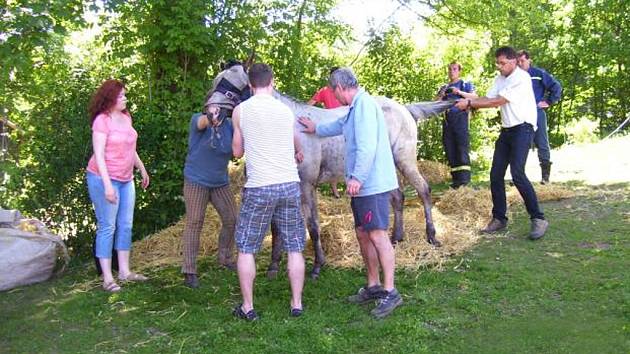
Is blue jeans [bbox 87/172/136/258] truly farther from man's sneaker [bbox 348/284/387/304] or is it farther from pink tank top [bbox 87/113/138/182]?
man's sneaker [bbox 348/284/387/304]

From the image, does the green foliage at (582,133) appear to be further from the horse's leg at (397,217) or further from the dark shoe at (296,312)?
the dark shoe at (296,312)

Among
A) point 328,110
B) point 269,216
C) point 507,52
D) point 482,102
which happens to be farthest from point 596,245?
point 269,216

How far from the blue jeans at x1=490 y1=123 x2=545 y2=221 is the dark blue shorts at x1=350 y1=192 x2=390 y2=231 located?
2.26m

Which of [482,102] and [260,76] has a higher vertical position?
[260,76]

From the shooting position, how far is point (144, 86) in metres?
7.59

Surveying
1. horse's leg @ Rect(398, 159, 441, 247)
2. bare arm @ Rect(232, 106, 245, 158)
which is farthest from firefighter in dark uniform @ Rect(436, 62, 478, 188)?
bare arm @ Rect(232, 106, 245, 158)

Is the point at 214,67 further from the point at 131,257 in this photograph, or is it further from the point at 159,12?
the point at 131,257

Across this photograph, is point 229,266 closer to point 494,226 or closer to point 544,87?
point 494,226

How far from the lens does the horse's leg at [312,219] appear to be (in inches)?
221

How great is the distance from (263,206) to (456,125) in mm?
5745

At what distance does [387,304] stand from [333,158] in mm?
1897

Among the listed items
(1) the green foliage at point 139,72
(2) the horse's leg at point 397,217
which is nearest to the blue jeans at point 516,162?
(2) the horse's leg at point 397,217

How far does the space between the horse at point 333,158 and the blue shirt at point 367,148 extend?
3.65ft

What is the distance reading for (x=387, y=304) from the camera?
178 inches
